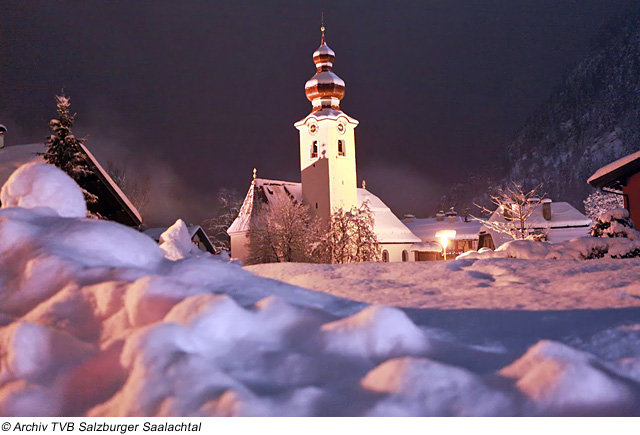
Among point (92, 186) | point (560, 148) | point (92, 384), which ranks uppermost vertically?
point (560, 148)

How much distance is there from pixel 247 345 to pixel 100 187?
16925 millimetres

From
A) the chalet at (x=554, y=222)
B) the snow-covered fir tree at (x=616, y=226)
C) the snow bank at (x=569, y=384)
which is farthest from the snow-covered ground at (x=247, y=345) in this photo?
the chalet at (x=554, y=222)

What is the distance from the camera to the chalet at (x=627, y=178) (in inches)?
588

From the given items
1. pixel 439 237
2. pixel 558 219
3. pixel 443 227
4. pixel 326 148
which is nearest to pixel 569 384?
pixel 558 219

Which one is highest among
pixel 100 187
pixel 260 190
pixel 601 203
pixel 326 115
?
pixel 326 115

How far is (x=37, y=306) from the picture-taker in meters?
2.97

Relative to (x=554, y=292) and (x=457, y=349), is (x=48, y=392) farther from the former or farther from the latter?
(x=554, y=292)

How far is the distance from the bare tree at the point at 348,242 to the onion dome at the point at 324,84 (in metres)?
14.9

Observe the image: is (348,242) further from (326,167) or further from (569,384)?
(569,384)

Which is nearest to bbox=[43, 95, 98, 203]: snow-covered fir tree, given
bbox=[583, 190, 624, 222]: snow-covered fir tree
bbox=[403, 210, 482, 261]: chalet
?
bbox=[403, 210, 482, 261]: chalet

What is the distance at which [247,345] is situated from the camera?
2.62m

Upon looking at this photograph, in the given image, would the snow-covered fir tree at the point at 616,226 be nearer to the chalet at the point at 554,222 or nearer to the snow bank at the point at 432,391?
the snow bank at the point at 432,391
